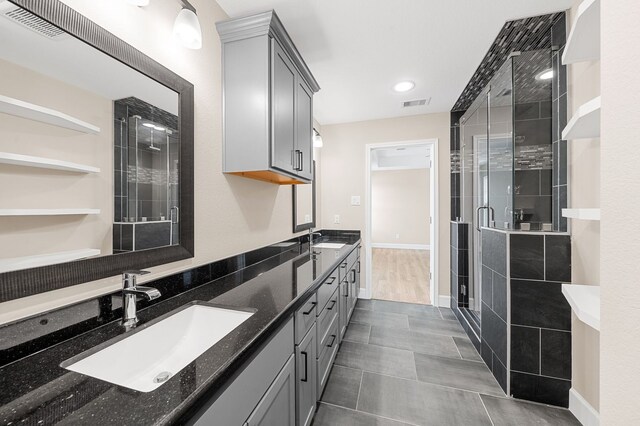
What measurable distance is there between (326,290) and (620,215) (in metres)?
1.44

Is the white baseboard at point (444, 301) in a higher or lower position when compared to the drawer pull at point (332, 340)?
lower

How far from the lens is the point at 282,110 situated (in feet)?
5.33

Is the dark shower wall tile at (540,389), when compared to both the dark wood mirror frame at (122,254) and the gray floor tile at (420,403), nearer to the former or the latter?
the gray floor tile at (420,403)

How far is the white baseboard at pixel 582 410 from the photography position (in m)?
1.42

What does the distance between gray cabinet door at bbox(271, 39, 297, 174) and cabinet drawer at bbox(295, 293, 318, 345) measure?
0.83 m

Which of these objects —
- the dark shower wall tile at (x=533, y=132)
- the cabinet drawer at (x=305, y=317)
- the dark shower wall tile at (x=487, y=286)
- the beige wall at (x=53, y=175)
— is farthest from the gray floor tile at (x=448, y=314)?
the beige wall at (x=53, y=175)

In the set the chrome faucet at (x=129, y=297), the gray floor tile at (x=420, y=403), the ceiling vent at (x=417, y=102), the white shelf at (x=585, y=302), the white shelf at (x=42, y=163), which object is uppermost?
the ceiling vent at (x=417, y=102)

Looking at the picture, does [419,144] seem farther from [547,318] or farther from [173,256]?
[173,256]

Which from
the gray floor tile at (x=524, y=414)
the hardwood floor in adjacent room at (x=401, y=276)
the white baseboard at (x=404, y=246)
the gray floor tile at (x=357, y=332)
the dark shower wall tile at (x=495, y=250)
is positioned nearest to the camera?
the gray floor tile at (x=524, y=414)

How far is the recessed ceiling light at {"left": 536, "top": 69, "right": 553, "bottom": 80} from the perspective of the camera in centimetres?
175

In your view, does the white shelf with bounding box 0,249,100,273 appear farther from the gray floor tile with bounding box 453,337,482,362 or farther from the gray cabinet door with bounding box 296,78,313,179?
the gray floor tile with bounding box 453,337,482,362

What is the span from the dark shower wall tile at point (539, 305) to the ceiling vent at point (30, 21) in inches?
102

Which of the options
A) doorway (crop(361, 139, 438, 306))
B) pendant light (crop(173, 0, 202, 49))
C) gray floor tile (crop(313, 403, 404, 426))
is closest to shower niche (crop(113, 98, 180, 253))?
pendant light (crop(173, 0, 202, 49))

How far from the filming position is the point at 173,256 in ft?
3.94
